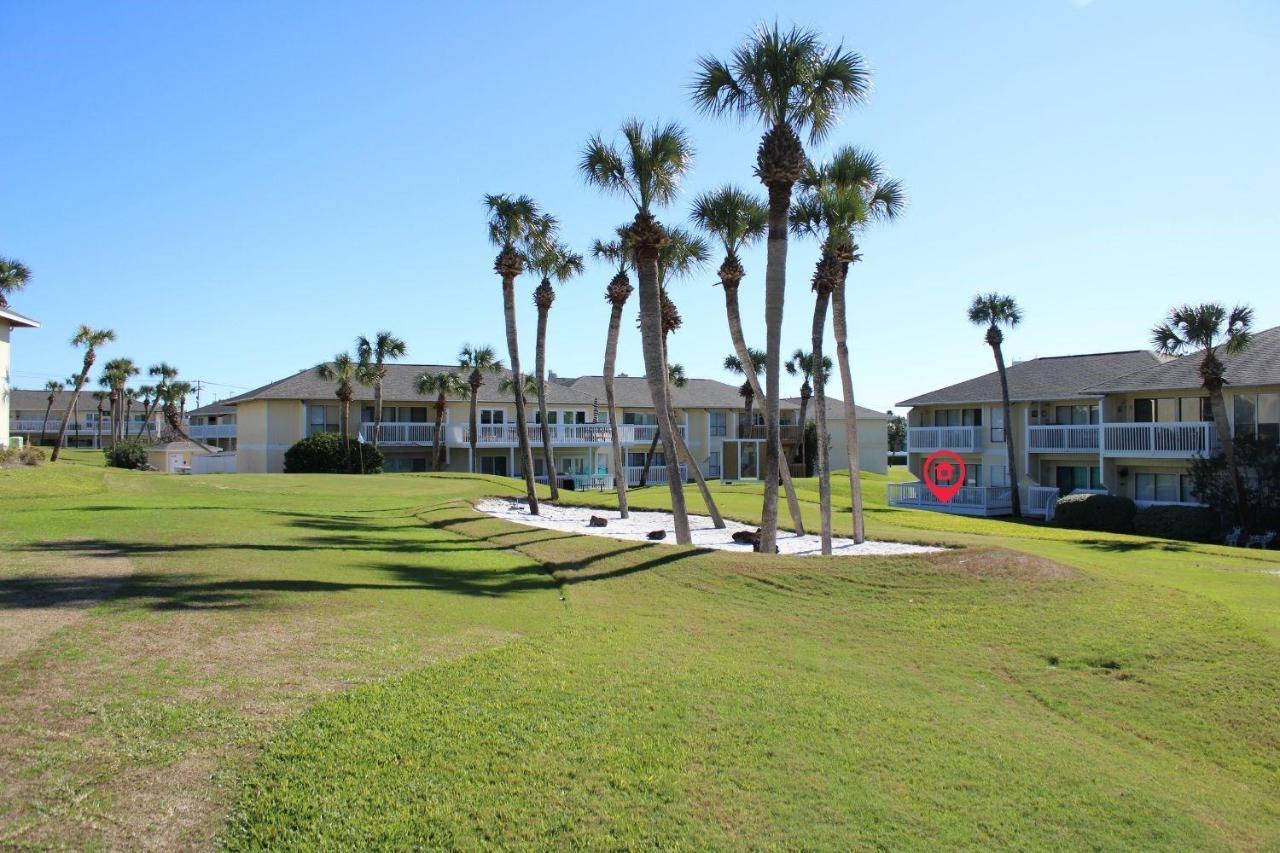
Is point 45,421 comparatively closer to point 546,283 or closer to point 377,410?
point 377,410

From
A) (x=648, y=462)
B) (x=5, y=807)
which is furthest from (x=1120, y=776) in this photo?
(x=648, y=462)

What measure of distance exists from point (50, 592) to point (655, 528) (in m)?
15.3

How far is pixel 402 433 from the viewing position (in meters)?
53.0

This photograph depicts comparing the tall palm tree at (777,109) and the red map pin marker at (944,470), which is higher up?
the tall palm tree at (777,109)

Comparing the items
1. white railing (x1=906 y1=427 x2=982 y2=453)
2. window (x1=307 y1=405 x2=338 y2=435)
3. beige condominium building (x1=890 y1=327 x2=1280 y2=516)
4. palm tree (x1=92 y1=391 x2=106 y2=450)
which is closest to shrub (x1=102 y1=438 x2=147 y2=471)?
window (x1=307 y1=405 x2=338 y2=435)

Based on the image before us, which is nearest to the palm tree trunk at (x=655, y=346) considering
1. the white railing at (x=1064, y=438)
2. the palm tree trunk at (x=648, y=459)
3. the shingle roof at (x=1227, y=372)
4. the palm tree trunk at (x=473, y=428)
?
the shingle roof at (x=1227, y=372)

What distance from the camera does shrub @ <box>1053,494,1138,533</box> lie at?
3466 cm

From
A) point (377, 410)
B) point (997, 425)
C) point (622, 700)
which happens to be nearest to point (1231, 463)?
point (997, 425)

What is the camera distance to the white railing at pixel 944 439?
46.5m

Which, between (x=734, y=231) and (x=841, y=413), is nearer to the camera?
(x=734, y=231)

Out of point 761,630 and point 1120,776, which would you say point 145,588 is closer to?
point 761,630

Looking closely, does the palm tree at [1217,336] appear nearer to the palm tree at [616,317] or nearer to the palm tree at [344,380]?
the palm tree at [616,317]

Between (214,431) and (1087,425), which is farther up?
(214,431)

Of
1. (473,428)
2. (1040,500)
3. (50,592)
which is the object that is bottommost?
(1040,500)
